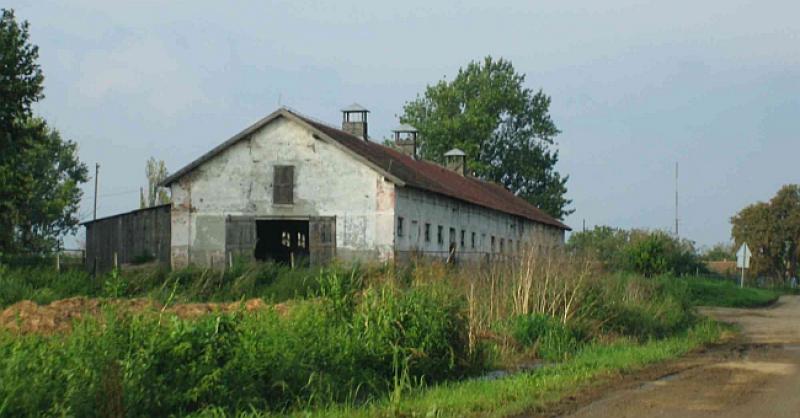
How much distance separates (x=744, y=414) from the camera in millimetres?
13031

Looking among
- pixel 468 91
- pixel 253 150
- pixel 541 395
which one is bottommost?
pixel 541 395

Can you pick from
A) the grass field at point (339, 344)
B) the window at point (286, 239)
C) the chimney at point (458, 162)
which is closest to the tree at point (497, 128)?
the chimney at point (458, 162)

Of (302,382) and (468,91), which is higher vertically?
(468,91)

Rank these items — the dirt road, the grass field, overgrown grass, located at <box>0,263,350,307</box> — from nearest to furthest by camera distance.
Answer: the grass field → the dirt road → overgrown grass, located at <box>0,263,350,307</box>

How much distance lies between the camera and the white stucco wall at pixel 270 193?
41188 mm

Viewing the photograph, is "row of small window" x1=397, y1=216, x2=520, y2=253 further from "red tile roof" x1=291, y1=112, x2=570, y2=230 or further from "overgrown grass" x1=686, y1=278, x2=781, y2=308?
"overgrown grass" x1=686, y1=278, x2=781, y2=308

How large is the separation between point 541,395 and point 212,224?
28491 millimetres

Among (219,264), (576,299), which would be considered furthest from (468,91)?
(576,299)

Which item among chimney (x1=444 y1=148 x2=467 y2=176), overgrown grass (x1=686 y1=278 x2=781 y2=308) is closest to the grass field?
overgrown grass (x1=686 y1=278 x2=781 y2=308)

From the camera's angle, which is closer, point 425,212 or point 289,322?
point 289,322

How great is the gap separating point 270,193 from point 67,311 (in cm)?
2412

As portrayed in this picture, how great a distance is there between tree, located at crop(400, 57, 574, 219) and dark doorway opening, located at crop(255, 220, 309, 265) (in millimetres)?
33981

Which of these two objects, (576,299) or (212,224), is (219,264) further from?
(576,299)

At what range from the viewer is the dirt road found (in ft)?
43.7
